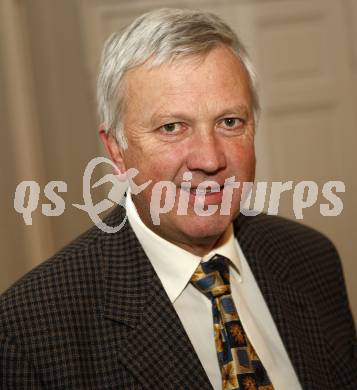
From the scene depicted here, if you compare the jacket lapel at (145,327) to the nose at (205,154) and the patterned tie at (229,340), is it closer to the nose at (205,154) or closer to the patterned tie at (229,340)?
the patterned tie at (229,340)

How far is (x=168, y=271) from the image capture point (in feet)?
5.16

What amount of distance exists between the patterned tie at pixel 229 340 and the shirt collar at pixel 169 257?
3 centimetres

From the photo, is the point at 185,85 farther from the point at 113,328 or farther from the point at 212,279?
the point at 113,328

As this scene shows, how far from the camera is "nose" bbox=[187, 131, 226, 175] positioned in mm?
1458

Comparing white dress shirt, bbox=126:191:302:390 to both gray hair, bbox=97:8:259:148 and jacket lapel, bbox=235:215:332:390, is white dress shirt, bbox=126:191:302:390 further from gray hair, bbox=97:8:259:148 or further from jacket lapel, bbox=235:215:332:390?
gray hair, bbox=97:8:259:148

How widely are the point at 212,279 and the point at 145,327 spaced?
216 mm

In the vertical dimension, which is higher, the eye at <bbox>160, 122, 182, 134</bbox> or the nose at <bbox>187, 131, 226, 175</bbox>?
the eye at <bbox>160, 122, 182, 134</bbox>

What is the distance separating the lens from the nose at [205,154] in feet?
4.78

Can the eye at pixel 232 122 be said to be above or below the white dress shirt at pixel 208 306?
above

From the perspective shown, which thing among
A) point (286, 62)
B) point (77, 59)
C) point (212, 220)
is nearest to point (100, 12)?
point (77, 59)

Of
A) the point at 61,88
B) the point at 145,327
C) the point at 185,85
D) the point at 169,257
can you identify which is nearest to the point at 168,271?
the point at 169,257

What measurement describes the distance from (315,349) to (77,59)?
2.06 m

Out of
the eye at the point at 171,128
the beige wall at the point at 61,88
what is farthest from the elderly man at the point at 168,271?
the beige wall at the point at 61,88

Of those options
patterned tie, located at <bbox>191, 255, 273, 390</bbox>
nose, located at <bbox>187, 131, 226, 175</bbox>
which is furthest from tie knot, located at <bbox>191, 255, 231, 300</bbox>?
nose, located at <bbox>187, 131, 226, 175</bbox>
